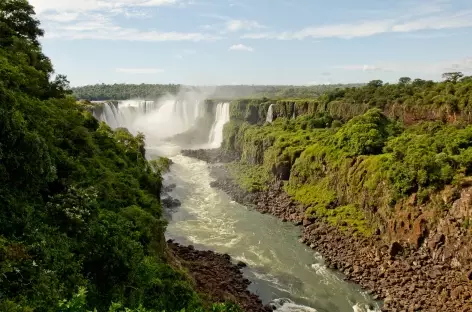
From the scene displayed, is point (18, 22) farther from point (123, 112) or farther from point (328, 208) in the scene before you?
point (123, 112)

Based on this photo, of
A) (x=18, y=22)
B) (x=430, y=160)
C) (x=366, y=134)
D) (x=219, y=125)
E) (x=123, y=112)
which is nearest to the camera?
(x=18, y=22)

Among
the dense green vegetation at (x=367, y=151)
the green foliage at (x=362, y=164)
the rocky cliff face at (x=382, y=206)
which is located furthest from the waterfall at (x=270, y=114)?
the rocky cliff face at (x=382, y=206)

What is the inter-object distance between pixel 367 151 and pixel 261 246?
56.1ft

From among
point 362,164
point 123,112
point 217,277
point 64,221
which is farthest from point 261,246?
point 123,112

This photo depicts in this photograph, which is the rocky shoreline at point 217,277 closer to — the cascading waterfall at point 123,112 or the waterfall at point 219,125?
the cascading waterfall at point 123,112

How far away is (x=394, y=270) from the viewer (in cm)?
3225

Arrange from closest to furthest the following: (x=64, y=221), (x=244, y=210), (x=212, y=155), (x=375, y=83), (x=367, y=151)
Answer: (x=64, y=221) < (x=367, y=151) < (x=244, y=210) < (x=375, y=83) < (x=212, y=155)

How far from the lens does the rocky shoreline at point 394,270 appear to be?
91.6ft

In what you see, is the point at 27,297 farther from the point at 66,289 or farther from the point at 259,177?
the point at 259,177

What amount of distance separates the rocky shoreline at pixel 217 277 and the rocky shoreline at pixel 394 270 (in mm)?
8477

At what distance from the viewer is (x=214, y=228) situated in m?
44.0

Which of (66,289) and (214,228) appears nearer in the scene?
(66,289)

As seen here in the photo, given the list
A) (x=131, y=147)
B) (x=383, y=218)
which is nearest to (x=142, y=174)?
(x=131, y=147)

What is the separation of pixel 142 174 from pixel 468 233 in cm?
2529
